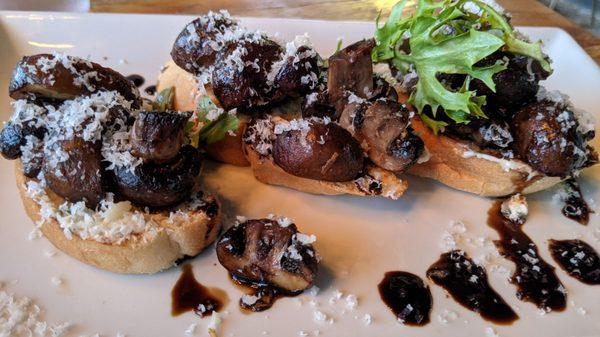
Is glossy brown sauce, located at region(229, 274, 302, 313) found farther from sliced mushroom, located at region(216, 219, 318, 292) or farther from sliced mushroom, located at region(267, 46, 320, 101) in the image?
sliced mushroom, located at region(267, 46, 320, 101)

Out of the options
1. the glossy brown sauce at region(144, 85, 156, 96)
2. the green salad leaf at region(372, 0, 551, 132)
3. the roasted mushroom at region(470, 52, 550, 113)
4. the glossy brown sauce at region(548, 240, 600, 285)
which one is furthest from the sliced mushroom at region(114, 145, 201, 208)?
the glossy brown sauce at region(548, 240, 600, 285)

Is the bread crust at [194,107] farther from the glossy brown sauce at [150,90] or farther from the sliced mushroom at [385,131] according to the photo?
the sliced mushroom at [385,131]

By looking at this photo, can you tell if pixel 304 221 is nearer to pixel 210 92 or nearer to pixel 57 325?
pixel 210 92

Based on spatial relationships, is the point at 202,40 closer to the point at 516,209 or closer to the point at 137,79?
the point at 137,79

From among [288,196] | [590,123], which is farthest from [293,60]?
[590,123]

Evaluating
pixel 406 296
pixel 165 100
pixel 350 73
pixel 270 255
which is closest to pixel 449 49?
pixel 350 73

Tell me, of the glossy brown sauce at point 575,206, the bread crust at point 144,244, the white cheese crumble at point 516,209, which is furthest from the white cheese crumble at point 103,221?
the glossy brown sauce at point 575,206
